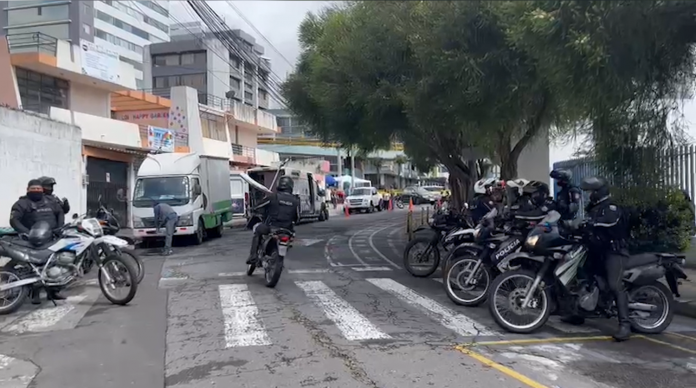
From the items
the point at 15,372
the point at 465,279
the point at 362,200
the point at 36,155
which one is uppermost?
the point at 36,155

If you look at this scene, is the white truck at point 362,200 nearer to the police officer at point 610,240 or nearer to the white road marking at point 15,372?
the police officer at point 610,240

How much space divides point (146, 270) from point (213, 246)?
213 inches

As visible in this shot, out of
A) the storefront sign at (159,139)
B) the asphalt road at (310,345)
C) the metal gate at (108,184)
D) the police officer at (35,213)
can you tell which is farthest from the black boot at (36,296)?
the storefront sign at (159,139)

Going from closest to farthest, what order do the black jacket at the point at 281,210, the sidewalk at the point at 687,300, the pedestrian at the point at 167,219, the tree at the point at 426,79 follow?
the sidewalk at the point at 687,300
the black jacket at the point at 281,210
the tree at the point at 426,79
the pedestrian at the point at 167,219

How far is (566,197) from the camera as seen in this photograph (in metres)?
9.50

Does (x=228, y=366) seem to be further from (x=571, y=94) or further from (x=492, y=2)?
(x=492, y=2)

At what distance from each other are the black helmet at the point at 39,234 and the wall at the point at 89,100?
18527mm

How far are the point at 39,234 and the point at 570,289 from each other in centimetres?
729

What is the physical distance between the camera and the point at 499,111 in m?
13.4

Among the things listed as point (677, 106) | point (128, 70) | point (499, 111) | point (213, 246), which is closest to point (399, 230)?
point (213, 246)

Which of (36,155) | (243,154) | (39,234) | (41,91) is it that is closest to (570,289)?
(39,234)

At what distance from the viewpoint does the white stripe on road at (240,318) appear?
7.15 meters

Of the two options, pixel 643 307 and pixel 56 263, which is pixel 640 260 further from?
pixel 56 263

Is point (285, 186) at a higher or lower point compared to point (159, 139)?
lower
